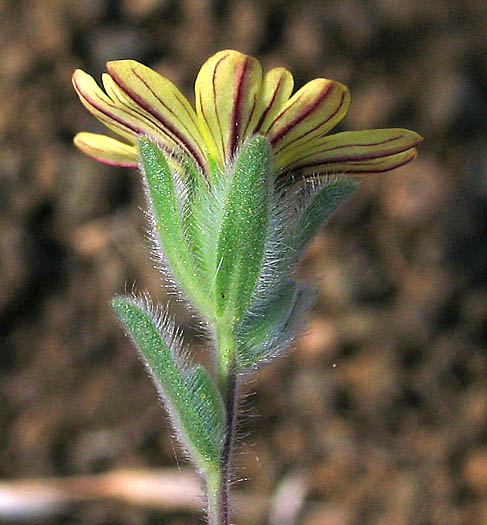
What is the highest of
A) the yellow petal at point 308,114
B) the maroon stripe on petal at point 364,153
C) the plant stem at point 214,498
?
the yellow petal at point 308,114

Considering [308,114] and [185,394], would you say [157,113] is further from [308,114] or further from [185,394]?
[185,394]

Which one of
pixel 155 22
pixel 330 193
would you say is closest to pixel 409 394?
pixel 155 22

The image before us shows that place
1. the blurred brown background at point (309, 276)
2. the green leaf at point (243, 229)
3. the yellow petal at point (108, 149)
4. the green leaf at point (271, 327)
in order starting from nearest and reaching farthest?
the green leaf at point (243, 229), the green leaf at point (271, 327), the yellow petal at point (108, 149), the blurred brown background at point (309, 276)

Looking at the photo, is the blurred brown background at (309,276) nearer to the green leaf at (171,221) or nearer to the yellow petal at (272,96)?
the green leaf at (171,221)

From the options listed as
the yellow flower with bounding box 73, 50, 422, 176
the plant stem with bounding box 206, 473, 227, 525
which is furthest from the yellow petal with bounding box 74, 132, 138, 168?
the plant stem with bounding box 206, 473, 227, 525

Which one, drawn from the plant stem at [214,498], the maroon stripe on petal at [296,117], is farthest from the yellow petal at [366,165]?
the plant stem at [214,498]

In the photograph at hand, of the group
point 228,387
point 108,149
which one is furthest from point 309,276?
point 228,387
